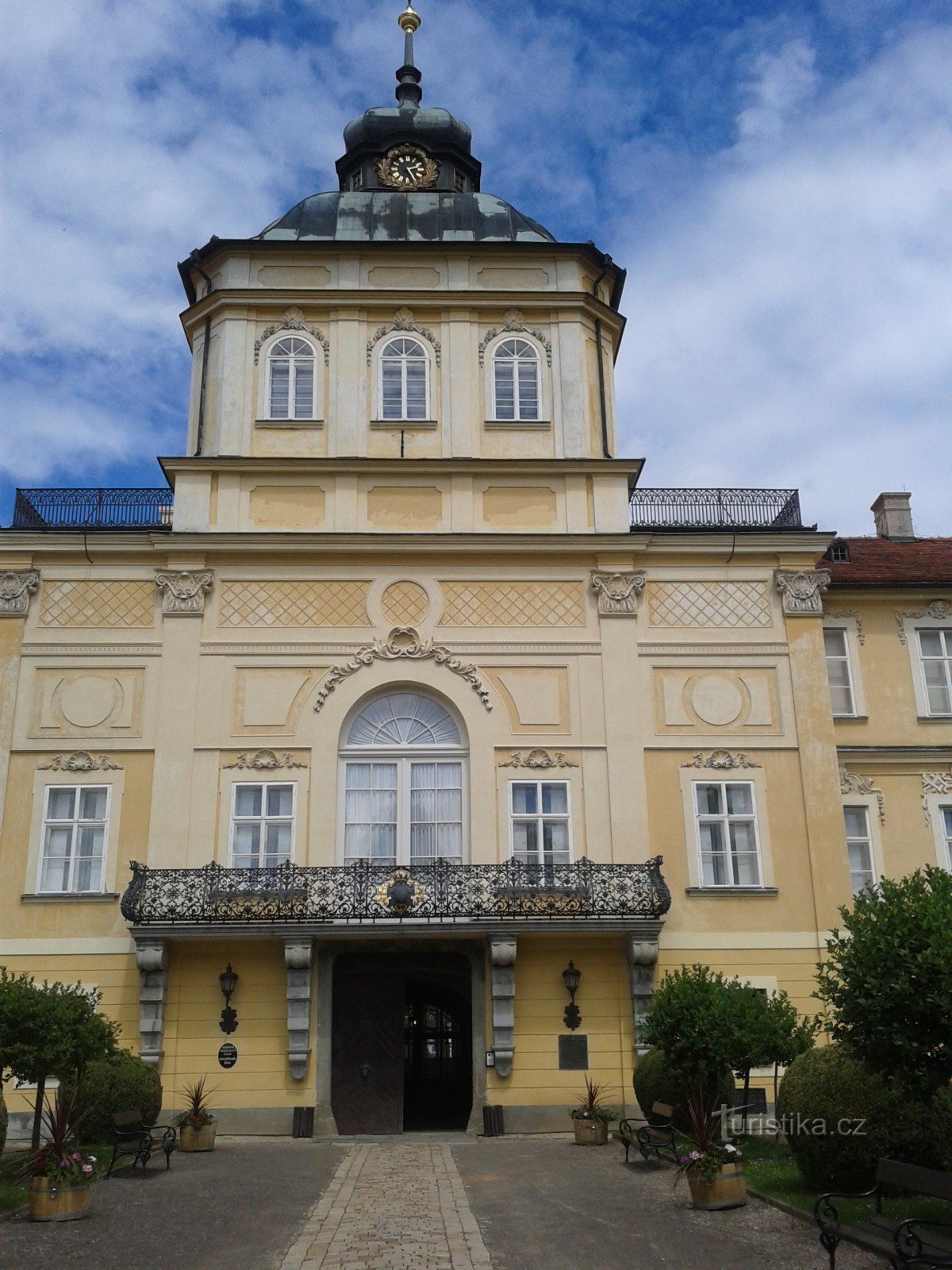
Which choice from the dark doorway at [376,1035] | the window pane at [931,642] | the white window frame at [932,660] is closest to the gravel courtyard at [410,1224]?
the dark doorway at [376,1035]

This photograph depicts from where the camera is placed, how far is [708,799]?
21.7 m

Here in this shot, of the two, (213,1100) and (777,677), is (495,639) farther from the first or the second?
(213,1100)

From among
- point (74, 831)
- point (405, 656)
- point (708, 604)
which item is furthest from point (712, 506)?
point (74, 831)

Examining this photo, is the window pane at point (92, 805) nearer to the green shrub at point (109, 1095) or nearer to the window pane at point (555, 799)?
the green shrub at point (109, 1095)

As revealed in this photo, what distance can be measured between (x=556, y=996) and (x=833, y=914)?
4.93 metres

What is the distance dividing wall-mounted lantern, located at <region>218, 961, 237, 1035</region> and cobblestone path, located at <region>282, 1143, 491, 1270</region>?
3.79 m

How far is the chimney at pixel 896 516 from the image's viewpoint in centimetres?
2794

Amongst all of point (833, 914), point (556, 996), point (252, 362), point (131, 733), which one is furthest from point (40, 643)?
point (833, 914)

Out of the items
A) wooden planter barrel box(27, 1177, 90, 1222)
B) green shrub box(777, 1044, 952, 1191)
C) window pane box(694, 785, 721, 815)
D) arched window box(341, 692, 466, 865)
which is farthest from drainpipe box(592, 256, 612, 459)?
wooden planter barrel box(27, 1177, 90, 1222)

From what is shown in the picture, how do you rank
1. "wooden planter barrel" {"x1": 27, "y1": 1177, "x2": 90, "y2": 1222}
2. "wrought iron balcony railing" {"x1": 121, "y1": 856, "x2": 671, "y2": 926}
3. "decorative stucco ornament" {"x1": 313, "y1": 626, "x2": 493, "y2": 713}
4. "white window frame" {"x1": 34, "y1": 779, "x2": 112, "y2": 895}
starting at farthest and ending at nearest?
1. "decorative stucco ornament" {"x1": 313, "y1": 626, "x2": 493, "y2": 713}
2. "white window frame" {"x1": 34, "y1": 779, "x2": 112, "y2": 895}
3. "wrought iron balcony railing" {"x1": 121, "y1": 856, "x2": 671, "y2": 926}
4. "wooden planter barrel" {"x1": 27, "y1": 1177, "x2": 90, "y2": 1222}

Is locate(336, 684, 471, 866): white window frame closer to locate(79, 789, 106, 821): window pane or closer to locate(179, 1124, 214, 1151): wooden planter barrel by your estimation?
locate(79, 789, 106, 821): window pane

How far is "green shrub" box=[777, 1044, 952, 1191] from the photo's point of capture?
1271cm

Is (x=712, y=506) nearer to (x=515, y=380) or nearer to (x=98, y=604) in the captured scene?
(x=515, y=380)

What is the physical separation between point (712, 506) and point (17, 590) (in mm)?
13140
